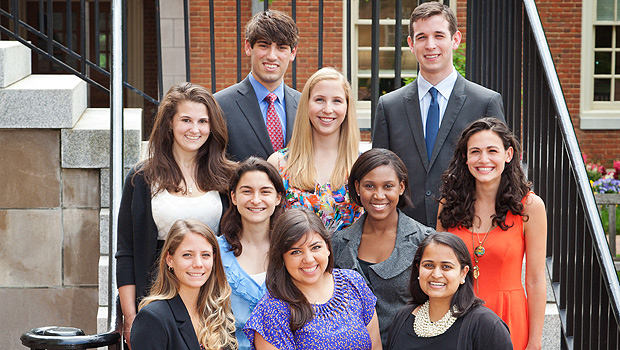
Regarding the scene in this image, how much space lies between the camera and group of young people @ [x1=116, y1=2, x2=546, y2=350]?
111 inches

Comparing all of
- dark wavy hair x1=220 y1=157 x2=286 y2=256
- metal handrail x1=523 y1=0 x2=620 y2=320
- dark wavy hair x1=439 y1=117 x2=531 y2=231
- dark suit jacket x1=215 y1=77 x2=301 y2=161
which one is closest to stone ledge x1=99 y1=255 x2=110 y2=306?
dark suit jacket x1=215 y1=77 x2=301 y2=161

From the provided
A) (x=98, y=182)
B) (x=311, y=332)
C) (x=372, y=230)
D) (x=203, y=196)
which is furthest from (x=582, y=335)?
(x=98, y=182)

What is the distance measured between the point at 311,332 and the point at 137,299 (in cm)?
101

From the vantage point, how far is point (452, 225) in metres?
3.24

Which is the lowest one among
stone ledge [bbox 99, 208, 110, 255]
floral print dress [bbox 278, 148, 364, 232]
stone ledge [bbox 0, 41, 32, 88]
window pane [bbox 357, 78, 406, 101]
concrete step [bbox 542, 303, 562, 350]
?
concrete step [bbox 542, 303, 562, 350]

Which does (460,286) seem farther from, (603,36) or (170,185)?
(603,36)

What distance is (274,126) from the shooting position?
4.03m

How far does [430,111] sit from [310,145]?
66cm

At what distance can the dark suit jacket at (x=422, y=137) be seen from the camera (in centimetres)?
364

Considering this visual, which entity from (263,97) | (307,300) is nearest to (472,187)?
(307,300)

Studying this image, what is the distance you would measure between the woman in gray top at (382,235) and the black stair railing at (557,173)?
795 mm

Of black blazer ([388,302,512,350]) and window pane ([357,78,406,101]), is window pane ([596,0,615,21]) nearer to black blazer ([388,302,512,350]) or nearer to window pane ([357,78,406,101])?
window pane ([357,78,406,101])

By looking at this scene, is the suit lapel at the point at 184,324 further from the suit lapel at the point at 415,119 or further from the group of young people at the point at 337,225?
the suit lapel at the point at 415,119

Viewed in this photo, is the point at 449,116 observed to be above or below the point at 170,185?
above
